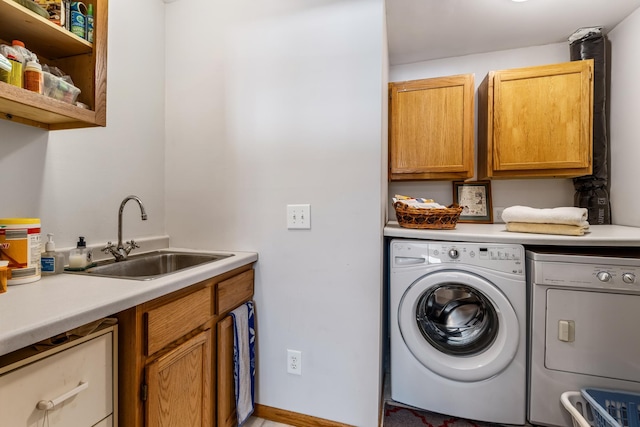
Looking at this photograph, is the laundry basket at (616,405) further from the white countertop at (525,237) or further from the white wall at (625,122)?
the white wall at (625,122)

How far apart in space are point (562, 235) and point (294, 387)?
64.2 inches

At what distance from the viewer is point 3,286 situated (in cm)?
82

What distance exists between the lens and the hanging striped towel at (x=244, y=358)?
4.36ft

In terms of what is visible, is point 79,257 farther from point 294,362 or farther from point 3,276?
point 294,362

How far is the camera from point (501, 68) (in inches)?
88.1

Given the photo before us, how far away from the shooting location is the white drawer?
60 centimetres

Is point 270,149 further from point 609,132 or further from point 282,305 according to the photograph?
point 609,132

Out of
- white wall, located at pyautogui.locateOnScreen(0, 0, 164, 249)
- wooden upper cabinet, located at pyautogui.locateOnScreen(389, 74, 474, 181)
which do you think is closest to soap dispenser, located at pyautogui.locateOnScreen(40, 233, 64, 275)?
white wall, located at pyautogui.locateOnScreen(0, 0, 164, 249)

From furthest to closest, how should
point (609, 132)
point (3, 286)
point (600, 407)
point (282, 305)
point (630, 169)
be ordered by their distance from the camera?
point (609, 132), point (630, 169), point (282, 305), point (600, 407), point (3, 286)

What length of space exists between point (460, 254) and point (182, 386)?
4.57 ft

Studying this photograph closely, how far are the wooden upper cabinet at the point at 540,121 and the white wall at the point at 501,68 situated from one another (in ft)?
0.77

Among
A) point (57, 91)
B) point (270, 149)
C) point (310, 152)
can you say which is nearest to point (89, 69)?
point (57, 91)

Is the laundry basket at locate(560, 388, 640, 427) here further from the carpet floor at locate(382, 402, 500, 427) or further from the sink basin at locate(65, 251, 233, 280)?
the sink basin at locate(65, 251, 233, 280)

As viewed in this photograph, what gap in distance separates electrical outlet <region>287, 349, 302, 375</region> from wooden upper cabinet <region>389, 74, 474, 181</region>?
56.8 inches
